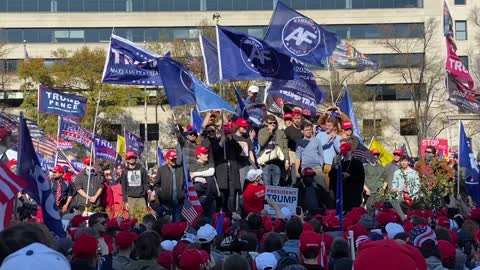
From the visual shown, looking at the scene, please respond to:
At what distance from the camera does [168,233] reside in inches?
376

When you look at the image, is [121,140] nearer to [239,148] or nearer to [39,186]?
[239,148]

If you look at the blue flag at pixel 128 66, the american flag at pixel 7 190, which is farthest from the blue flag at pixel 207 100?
the american flag at pixel 7 190

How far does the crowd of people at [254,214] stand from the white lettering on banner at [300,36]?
4.27 feet

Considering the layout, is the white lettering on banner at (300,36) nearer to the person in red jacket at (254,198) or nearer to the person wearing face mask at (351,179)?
the person wearing face mask at (351,179)

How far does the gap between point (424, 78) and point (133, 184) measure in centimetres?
5046

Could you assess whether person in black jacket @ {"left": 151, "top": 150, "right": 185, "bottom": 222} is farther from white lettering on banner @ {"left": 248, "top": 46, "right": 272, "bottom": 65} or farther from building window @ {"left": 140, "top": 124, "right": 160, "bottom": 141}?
building window @ {"left": 140, "top": 124, "right": 160, "bottom": 141}

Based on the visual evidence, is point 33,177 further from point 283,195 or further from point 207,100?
point 207,100

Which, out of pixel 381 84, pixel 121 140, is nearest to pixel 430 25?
pixel 381 84

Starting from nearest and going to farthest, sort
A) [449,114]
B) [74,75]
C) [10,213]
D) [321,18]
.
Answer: [10,213] < [74,75] < [449,114] < [321,18]

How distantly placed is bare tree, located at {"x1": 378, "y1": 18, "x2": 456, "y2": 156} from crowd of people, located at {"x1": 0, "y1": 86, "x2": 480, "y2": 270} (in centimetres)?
4442

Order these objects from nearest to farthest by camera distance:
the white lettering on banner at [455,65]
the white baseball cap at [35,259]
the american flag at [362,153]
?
1. the white baseball cap at [35,259]
2. the american flag at [362,153]
3. the white lettering on banner at [455,65]

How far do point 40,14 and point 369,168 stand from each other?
188 ft

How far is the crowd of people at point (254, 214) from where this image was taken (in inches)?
267

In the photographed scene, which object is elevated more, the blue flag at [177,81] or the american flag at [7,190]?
the blue flag at [177,81]
